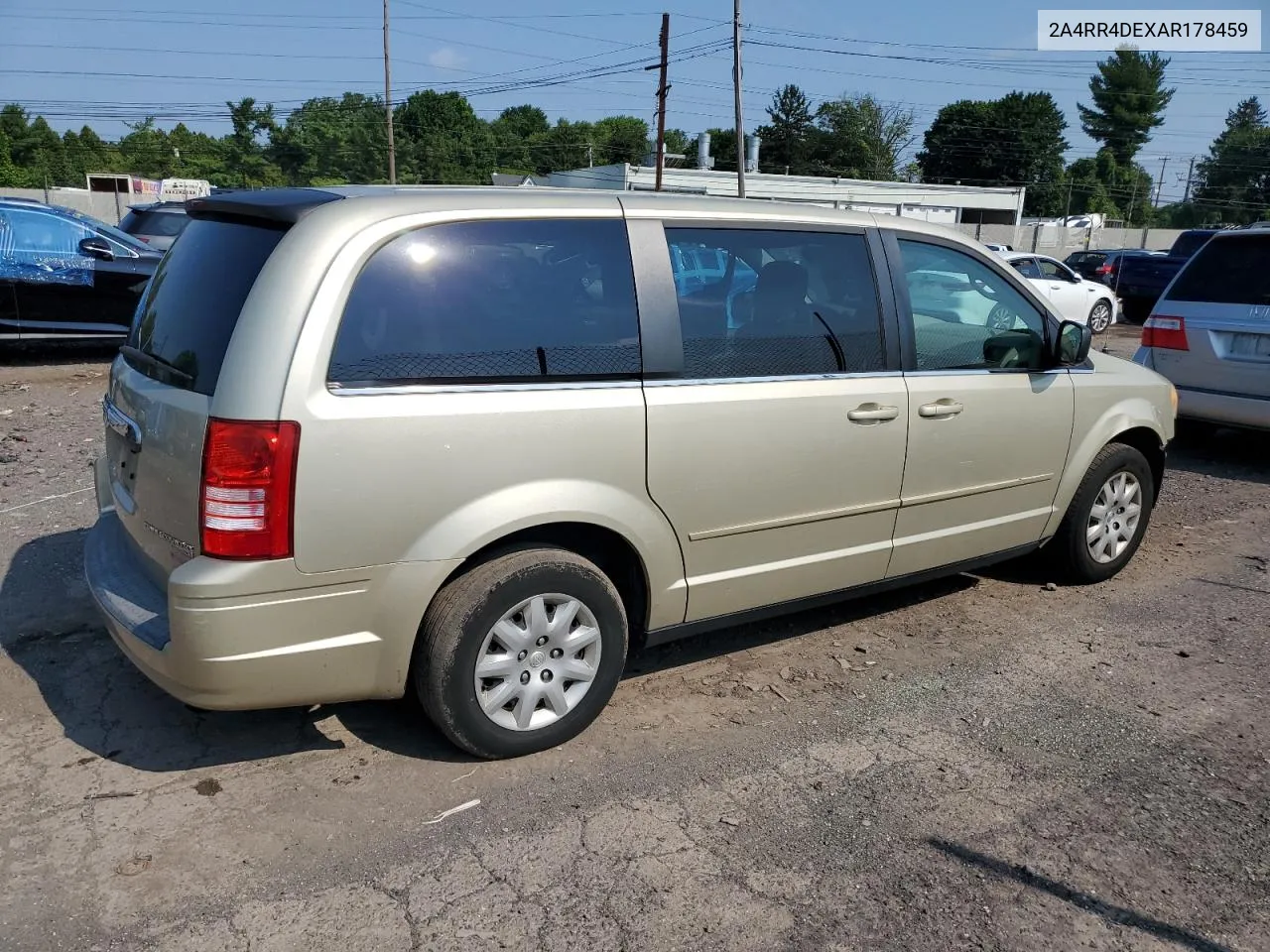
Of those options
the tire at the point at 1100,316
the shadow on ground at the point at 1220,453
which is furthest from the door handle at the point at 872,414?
the tire at the point at 1100,316

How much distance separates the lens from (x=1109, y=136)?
89.9 m

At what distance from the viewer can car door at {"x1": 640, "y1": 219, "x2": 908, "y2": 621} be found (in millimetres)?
3533

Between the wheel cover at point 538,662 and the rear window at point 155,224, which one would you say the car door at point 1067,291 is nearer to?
the rear window at point 155,224

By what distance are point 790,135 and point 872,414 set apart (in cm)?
8739

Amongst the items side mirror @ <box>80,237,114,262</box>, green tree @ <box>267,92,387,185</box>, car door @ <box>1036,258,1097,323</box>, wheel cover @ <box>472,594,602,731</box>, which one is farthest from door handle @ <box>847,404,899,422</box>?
green tree @ <box>267,92,387,185</box>

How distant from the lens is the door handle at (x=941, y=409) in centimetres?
419

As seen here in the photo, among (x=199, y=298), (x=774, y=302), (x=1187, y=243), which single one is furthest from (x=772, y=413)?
(x=1187, y=243)

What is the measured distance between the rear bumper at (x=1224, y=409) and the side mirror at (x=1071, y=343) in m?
3.60

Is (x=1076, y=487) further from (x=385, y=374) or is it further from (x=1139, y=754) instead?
(x=385, y=374)

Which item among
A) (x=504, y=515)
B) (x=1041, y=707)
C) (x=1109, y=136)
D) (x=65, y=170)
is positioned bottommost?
(x=1041, y=707)

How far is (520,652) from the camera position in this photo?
332 cm

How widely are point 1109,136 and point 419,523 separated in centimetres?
10197

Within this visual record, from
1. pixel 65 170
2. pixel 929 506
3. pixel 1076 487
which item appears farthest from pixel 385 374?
pixel 65 170

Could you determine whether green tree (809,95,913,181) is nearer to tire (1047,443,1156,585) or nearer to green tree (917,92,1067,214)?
green tree (917,92,1067,214)
